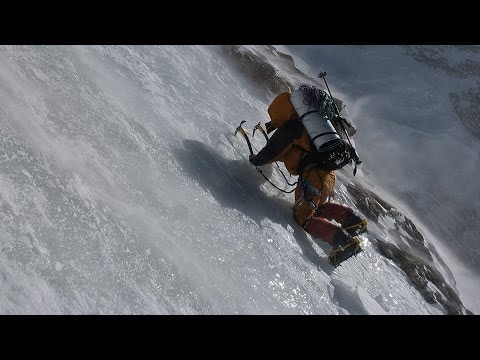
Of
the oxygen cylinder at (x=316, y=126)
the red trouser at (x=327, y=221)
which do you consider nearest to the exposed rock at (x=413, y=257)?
the red trouser at (x=327, y=221)

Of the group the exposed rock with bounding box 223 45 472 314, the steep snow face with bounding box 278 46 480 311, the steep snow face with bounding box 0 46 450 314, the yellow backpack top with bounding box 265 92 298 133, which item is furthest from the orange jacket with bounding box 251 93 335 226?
the steep snow face with bounding box 278 46 480 311

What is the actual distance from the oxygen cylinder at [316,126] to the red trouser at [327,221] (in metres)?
1.07

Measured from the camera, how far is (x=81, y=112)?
557 centimetres

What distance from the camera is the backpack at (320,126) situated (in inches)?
254

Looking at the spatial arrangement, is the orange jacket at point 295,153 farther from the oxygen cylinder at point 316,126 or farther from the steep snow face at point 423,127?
the steep snow face at point 423,127

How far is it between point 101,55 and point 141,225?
150 inches

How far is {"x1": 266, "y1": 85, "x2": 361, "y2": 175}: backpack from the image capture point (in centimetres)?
645

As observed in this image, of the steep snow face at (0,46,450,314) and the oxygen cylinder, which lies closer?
the steep snow face at (0,46,450,314)

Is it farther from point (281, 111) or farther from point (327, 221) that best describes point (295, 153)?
point (327, 221)

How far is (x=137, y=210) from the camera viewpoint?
470 cm

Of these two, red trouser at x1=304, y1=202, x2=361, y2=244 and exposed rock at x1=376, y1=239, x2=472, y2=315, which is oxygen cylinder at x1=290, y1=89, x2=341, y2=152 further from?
exposed rock at x1=376, y1=239, x2=472, y2=315

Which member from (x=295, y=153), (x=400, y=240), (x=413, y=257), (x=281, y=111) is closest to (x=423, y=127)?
(x=400, y=240)

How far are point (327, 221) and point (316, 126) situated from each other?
139 centimetres
